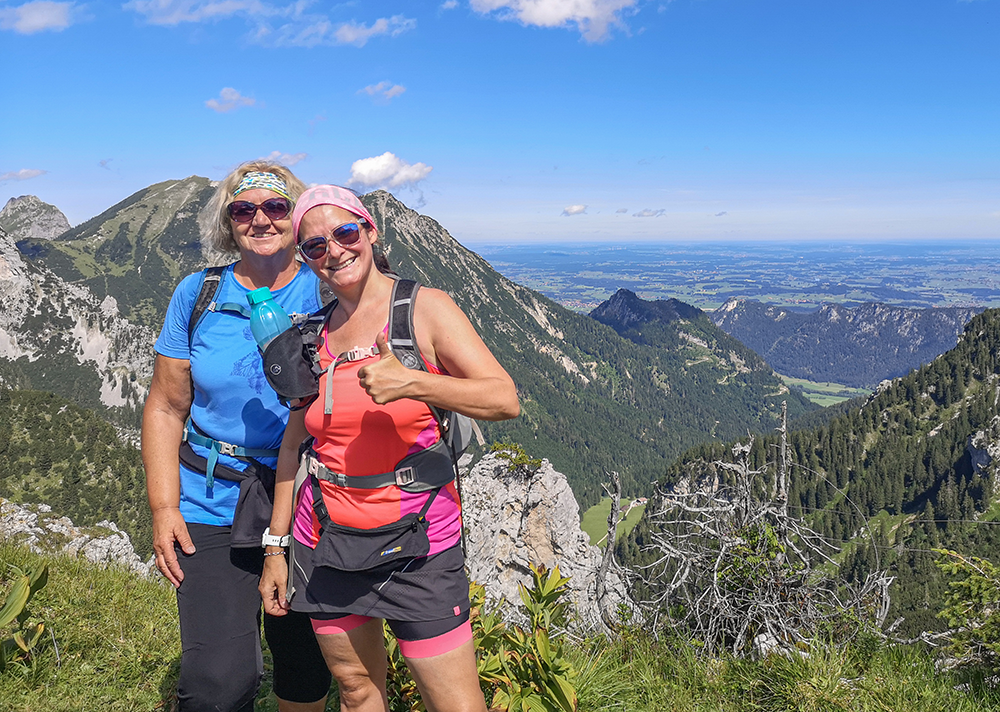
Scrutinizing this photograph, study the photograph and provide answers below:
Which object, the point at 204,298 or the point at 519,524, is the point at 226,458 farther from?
the point at 519,524

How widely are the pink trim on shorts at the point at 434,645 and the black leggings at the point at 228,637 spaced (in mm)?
1357

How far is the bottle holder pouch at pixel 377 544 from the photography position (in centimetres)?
291

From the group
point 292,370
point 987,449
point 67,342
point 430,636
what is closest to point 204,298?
point 292,370

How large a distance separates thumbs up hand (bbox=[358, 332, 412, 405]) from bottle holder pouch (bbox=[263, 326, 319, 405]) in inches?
23.7

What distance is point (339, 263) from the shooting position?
3090 mm

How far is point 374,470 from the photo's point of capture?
291cm

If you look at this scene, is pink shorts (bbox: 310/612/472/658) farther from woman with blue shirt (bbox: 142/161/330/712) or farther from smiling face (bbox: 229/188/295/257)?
smiling face (bbox: 229/188/295/257)

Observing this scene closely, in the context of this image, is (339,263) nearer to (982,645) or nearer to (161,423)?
(161,423)

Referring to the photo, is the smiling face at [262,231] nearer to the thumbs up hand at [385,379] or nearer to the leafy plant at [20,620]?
the thumbs up hand at [385,379]

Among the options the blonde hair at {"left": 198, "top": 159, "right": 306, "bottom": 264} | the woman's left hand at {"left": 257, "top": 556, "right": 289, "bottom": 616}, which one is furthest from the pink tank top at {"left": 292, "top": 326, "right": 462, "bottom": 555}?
the blonde hair at {"left": 198, "top": 159, "right": 306, "bottom": 264}

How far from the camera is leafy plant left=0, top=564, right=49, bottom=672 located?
4.71m

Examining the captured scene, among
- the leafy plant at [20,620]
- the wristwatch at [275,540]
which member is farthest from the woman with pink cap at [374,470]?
the leafy plant at [20,620]

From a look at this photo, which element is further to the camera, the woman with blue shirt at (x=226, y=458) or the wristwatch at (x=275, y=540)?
the woman with blue shirt at (x=226, y=458)

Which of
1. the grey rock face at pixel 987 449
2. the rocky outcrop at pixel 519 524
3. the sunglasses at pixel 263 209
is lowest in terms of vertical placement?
the grey rock face at pixel 987 449
